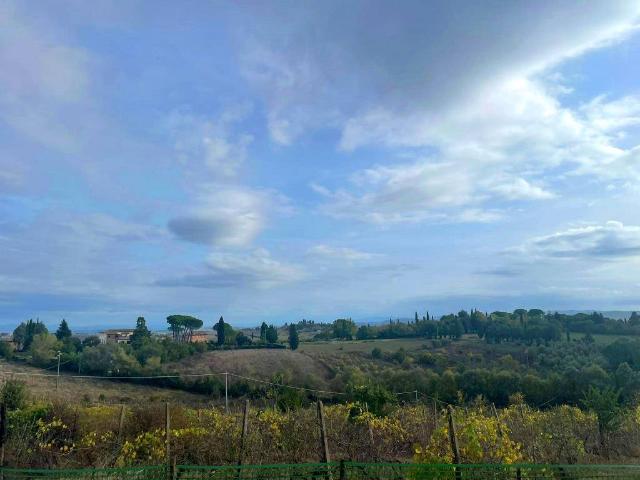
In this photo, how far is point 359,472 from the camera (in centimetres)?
823

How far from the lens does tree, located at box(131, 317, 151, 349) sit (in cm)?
5336

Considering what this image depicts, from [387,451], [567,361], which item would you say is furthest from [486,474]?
[567,361]

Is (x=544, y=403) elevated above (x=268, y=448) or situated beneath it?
situated beneath

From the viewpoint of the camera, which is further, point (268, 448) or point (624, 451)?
point (624, 451)

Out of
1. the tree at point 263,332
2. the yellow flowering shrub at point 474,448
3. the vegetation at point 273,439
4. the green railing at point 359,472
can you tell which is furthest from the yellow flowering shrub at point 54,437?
the tree at point 263,332

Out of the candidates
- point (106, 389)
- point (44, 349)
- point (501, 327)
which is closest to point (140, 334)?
point (44, 349)

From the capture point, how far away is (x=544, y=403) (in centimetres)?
2792

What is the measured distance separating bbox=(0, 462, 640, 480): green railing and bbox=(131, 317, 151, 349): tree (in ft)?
150

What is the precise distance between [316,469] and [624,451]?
379 inches

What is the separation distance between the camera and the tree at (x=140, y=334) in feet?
175

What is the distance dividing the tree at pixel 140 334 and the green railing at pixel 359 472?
150 ft

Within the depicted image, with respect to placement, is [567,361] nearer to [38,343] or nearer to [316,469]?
[316,469]

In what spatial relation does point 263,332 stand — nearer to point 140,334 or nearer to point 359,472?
point 140,334

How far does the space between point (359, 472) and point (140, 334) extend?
56.7 meters
